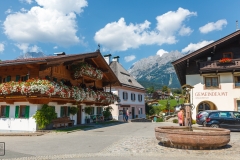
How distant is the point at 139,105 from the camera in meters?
43.4

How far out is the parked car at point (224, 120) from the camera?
1754 cm

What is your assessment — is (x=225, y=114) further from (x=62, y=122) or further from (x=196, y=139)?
(x=62, y=122)

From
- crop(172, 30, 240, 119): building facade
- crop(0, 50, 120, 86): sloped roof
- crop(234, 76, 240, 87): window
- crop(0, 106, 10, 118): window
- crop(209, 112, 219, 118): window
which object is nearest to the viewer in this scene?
crop(0, 50, 120, 86): sloped roof

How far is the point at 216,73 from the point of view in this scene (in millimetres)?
→ 24594

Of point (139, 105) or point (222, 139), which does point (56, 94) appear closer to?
point (222, 139)

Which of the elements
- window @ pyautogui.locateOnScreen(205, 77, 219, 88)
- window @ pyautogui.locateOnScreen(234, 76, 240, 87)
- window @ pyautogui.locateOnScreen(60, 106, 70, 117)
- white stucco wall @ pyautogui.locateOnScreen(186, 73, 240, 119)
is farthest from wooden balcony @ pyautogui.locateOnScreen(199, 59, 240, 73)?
window @ pyautogui.locateOnScreen(60, 106, 70, 117)

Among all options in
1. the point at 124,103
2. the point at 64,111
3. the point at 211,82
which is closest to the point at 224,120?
the point at 211,82

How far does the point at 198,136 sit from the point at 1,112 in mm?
17157

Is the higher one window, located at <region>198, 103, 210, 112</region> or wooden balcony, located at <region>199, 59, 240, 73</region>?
wooden balcony, located at <region>199, 59, 240, 73</region>

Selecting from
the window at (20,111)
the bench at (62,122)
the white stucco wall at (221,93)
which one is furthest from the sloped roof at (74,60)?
the white stucco wall at (221,93)

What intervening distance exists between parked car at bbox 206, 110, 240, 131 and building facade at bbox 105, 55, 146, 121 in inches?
615

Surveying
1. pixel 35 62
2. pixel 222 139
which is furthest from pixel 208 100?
pixel 35 62

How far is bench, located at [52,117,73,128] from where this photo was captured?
1848 cm

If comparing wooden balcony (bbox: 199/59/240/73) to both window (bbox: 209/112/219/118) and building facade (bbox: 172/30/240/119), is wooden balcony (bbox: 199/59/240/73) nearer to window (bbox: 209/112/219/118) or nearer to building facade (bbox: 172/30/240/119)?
building facade (bbox: 172/30/240/119)
